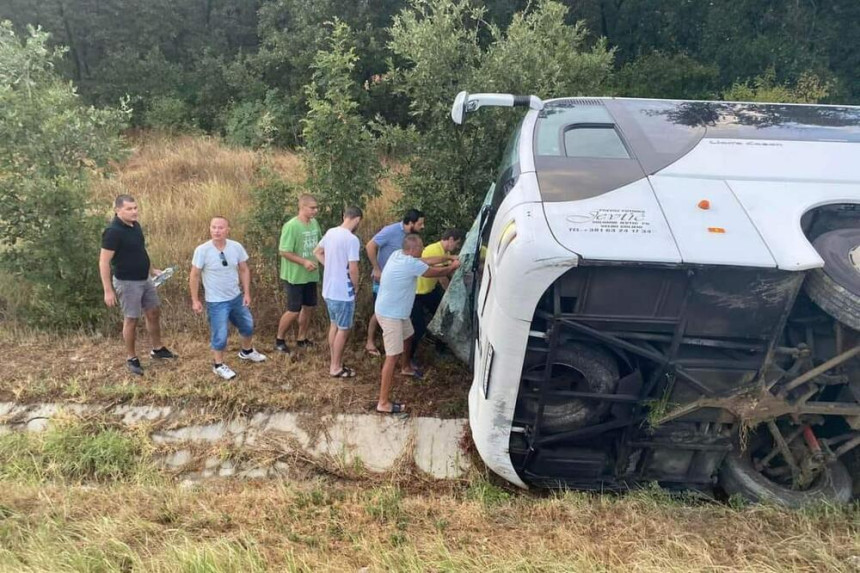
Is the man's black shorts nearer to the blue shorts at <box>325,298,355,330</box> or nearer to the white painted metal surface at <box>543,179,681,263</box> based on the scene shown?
the blue shorts at <box>325,298,355,330</box>

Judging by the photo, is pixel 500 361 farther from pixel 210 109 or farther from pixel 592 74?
pixel 210 109

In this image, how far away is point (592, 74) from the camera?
7.88m

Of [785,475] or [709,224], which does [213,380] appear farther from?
[785,475]

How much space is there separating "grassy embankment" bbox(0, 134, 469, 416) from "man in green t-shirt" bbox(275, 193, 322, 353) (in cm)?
37

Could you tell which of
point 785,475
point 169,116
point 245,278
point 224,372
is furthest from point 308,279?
point 169,116

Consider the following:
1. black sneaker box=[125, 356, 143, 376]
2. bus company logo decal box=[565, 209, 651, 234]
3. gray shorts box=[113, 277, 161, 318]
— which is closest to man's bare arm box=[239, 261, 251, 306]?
gray shorts box=[113, 277, 161, 318]

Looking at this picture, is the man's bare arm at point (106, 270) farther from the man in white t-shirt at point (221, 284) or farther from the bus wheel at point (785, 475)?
the bus wheel at point (785, 475)

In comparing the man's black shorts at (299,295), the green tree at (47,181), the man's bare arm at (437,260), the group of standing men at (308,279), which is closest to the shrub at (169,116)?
the green tree at (47,181)

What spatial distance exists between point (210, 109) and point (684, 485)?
15.1 metres

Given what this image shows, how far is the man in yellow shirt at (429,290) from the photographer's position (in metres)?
5.24

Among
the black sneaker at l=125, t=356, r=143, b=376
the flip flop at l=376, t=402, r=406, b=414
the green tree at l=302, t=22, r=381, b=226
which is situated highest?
the green tree at l=302, t=22, r=381, b=226

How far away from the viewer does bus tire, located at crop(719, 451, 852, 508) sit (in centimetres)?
364

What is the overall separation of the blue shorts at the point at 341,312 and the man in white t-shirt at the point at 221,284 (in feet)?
2.47

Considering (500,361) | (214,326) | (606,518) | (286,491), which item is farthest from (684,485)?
(214,326)
